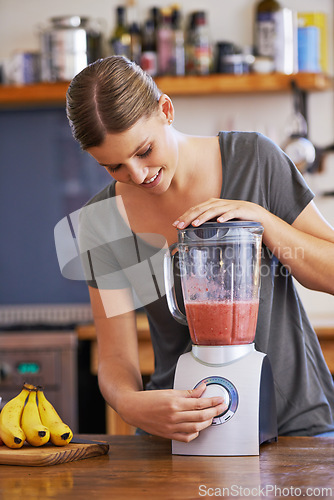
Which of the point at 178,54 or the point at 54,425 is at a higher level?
the point at 178,54

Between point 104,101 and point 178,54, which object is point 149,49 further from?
point 104,101

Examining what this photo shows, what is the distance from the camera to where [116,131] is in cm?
106

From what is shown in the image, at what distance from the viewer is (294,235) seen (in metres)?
1.11

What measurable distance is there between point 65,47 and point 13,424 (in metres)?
2.14

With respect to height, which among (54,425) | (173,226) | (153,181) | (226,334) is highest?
(153,181)

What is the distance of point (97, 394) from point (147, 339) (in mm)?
335

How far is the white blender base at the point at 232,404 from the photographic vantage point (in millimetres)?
1029

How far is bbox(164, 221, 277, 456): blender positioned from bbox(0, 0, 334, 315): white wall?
1.91 metres

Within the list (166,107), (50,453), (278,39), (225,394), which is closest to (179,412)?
(225,394)

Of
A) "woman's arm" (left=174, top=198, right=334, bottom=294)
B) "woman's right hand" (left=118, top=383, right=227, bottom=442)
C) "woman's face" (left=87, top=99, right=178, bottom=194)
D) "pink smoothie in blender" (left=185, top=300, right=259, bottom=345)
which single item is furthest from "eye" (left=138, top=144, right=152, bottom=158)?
"woman's right hand" (left=118, top=383, right=227, bottom=442)

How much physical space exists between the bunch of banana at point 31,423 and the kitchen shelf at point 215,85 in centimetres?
198

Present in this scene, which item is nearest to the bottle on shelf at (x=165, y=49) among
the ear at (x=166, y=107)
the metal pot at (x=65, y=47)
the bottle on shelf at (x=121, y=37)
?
the bottle on shelf at (x=121, y=37)

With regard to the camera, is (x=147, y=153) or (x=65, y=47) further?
(x=65, y=47)

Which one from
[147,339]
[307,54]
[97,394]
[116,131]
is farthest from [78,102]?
[307,54]
